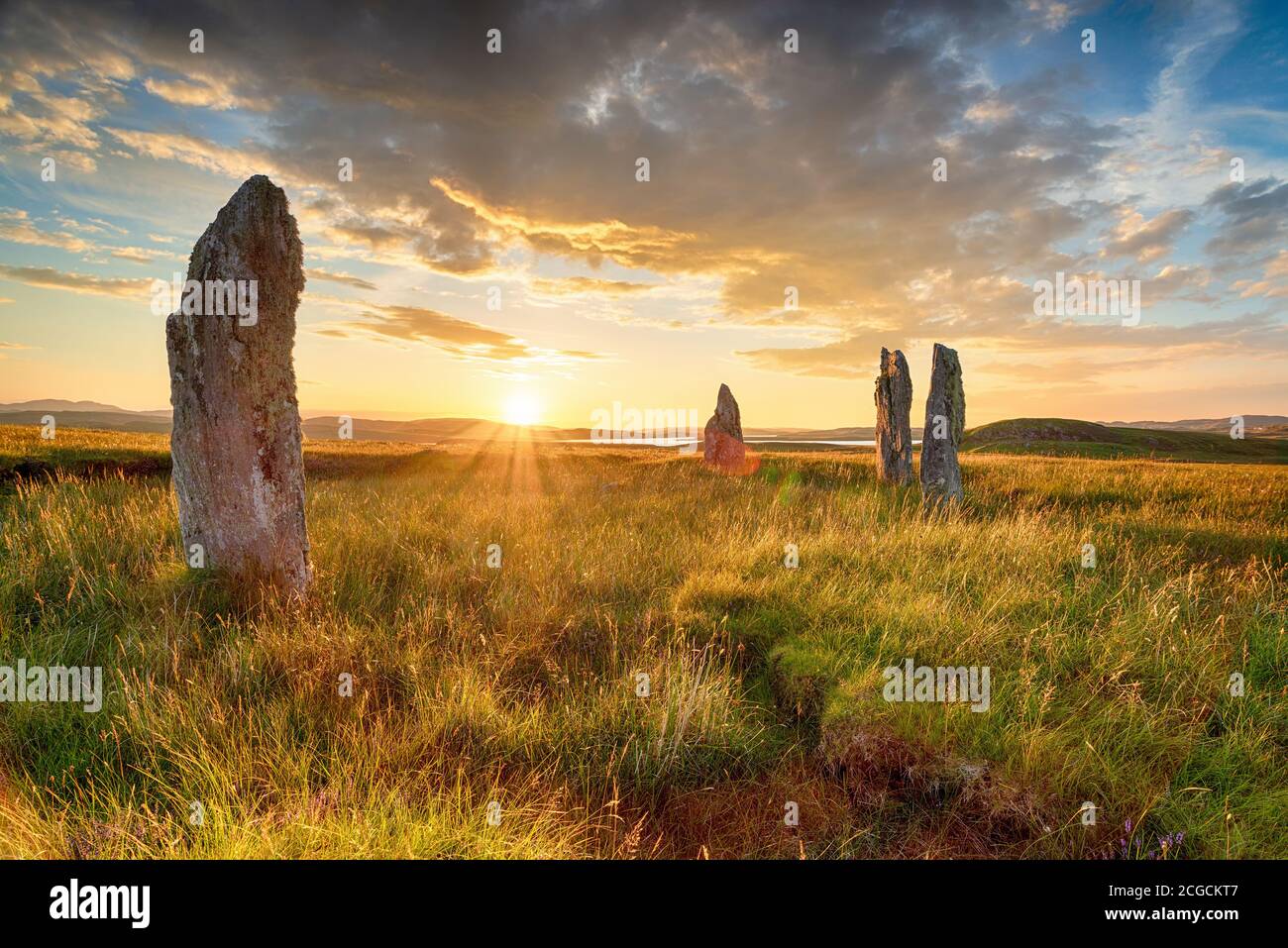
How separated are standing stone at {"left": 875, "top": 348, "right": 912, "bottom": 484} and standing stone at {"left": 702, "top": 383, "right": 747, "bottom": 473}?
5467 mm

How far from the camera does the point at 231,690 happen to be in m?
3.25

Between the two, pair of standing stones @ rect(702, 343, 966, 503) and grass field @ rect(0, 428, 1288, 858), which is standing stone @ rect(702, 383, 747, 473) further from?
grass field @ rect(0, 428, 1288, 858)

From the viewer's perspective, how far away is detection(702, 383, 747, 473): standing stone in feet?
61.9

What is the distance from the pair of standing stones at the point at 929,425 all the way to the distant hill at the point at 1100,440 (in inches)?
1492

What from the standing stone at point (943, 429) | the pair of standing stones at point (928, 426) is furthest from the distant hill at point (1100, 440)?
the standing stone at point (943, 429)

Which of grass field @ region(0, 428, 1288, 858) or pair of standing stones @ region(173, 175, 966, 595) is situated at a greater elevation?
pair of standing stones @ region(173, 175, 966, 595)

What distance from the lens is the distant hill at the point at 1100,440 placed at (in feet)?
160

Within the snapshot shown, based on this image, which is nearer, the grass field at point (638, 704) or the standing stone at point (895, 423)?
the grass field at point (638, 704)

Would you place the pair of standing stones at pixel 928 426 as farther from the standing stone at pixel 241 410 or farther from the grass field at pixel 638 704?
the standing stone at pixel 241 410

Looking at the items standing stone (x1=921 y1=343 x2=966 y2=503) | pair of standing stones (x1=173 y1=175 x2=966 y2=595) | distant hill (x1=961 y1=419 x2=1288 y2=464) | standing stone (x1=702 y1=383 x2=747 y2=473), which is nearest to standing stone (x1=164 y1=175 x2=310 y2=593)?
pair of standing stones (x1=173 y1=175 x2=966 y2=595)

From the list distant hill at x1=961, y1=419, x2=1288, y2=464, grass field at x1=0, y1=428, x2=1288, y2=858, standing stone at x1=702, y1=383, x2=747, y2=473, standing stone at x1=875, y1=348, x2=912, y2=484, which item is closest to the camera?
grass field at x1=0, y1=428, x2=1288, y2=858

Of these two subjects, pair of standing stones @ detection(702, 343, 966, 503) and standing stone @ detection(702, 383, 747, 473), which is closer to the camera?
pair of standing stones @ detection(702, 343, 966, 503)

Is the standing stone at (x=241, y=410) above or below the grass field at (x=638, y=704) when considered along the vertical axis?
above

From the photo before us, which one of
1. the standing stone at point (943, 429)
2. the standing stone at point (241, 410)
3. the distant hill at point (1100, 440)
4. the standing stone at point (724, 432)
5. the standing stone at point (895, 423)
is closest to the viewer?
the standing stone at point (241, 410)
